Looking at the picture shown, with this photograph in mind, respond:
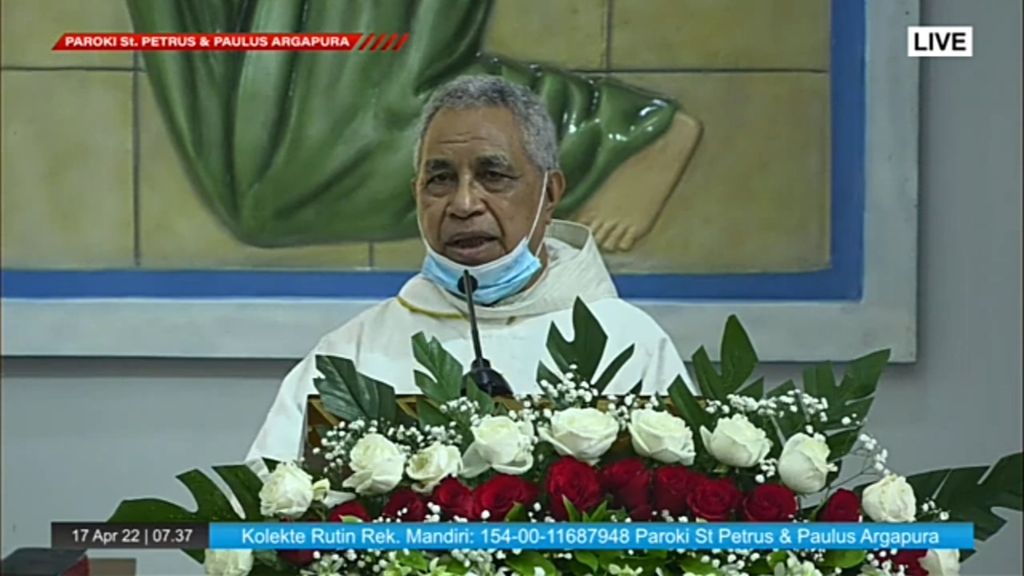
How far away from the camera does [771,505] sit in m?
0.96

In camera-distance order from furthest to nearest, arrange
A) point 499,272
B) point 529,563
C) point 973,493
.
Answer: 1. point 499,272
2. point 973,493
3. point 529,563

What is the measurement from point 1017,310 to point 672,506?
599 millimetres

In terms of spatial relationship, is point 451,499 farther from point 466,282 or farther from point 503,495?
point 466,282

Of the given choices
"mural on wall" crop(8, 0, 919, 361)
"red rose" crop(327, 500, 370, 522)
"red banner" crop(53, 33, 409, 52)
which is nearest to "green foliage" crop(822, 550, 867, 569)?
"red rose" crop(327, 500, 370, 522)

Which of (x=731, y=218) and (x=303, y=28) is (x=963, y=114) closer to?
(x=731, y=218)

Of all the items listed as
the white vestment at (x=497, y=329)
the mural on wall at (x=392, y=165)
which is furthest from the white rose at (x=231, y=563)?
the mural on wall at (x=392, y=165)

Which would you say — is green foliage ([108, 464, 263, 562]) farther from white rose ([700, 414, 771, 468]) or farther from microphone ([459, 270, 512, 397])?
white rose ([700, 414, 771, 468])

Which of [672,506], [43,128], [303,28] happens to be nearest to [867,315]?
[672,506]

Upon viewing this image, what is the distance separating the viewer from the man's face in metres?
1.35

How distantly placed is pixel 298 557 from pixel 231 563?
0.15 ft

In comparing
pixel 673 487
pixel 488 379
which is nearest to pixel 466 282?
pixel 488 379

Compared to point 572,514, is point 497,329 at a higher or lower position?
higher

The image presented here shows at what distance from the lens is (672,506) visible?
0.96 metres

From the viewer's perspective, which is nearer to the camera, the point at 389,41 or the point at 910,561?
the point at 910,561
